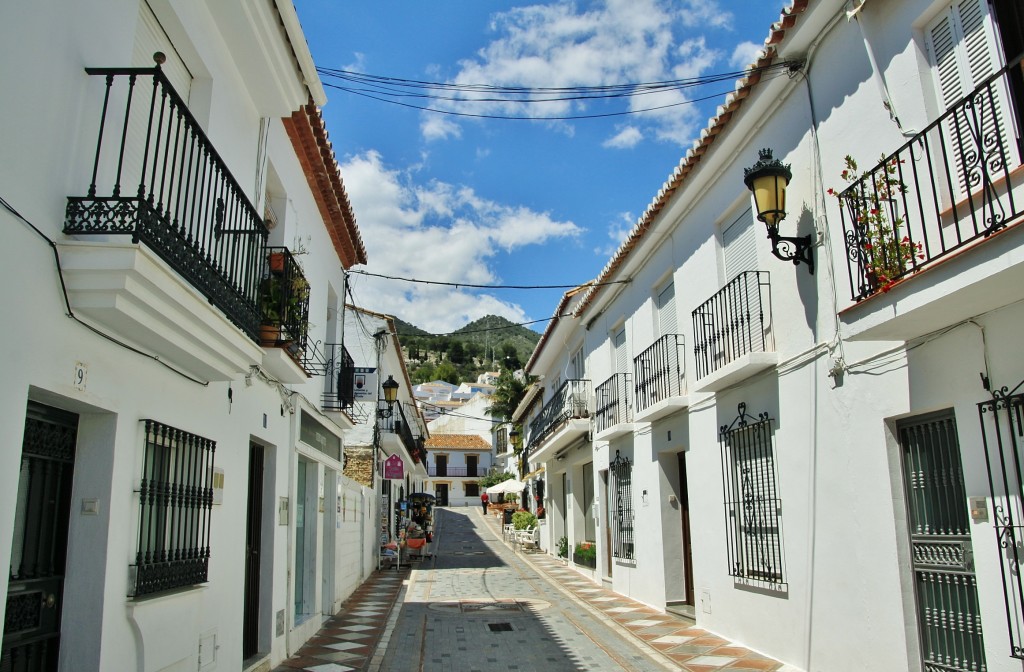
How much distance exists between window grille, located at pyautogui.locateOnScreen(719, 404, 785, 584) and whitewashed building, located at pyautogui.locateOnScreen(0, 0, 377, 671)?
489 centimetres

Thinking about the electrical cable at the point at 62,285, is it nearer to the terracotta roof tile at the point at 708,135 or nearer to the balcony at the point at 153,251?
the balcony at the point at 153,251

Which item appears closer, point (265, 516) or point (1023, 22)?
point (1023, 22)

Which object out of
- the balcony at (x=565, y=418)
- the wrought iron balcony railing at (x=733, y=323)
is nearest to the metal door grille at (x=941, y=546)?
the wrought iron balcony railing at (x=733, y=323)

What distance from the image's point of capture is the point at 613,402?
1363 cm

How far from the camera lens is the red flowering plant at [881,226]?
5.20 metres

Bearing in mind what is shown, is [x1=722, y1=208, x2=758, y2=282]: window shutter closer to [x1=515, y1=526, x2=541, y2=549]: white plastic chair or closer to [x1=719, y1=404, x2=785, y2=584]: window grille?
[x1=719, y1=404, x2=785, y2=584]: window grille

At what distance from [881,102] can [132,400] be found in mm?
5788

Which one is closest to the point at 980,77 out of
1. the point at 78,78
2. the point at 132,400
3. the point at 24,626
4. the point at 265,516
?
the point at 78,78

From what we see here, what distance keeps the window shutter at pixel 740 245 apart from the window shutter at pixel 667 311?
175 centimetres

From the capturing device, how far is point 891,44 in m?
5.77

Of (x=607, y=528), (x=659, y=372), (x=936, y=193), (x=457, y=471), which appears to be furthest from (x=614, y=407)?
(x=457, y=471)

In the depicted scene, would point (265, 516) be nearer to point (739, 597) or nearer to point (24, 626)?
point (24, 626)

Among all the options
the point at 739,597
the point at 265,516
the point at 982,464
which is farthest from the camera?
the point at 739,597

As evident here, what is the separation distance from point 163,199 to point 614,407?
32.2ft
